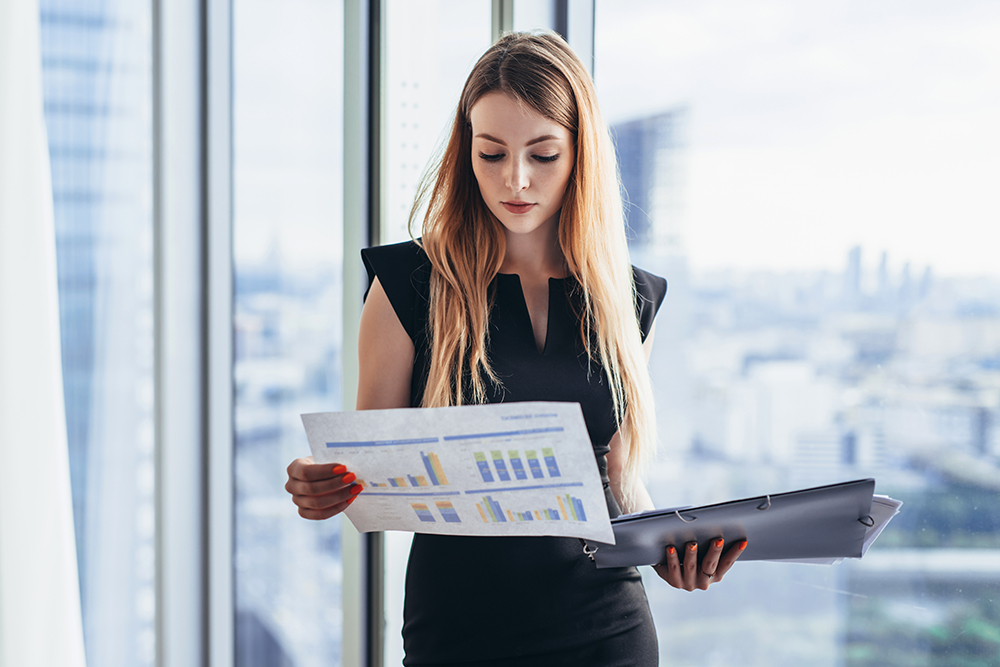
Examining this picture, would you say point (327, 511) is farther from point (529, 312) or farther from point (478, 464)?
point (529, 312)

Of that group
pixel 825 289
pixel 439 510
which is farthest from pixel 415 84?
pixel 439 510

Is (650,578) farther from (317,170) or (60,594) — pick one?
(60,594)

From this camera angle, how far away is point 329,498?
2.54ft

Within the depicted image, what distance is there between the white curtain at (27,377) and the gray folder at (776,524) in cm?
152

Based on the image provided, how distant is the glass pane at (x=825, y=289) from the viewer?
2.70 feet

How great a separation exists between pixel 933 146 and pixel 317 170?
141cm

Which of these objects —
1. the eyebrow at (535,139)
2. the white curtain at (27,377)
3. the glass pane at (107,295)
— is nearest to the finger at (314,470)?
the eyebrow at (535,139)

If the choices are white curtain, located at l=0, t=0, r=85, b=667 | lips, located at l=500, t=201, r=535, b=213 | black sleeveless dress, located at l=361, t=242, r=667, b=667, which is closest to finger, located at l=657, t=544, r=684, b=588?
black sleeveless dress, located at l=361, t=242, r=667, b=667

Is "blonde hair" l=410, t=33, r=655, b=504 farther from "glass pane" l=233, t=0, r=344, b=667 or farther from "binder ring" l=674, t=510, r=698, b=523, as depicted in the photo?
"glass pane" l=233, t=0, r=344, b=667

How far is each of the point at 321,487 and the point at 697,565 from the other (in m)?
0.45

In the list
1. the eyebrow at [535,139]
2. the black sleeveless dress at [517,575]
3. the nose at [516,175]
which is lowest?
the black sleeveless dress at [517,575]

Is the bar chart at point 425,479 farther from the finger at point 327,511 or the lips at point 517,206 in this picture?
the lips at point 517,206

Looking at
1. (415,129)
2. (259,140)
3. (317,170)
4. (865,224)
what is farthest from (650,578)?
(259,140)

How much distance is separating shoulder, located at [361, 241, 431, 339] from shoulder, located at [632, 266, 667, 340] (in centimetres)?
33
